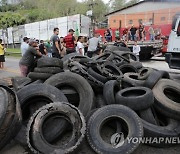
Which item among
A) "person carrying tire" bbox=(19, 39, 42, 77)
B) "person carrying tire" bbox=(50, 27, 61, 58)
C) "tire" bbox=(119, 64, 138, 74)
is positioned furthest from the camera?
"person carrying tire" bbox=(50, 27, 61, 58)

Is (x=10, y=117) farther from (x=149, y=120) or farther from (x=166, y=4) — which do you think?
(x=166, y=4)

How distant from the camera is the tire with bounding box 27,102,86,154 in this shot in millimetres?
3465

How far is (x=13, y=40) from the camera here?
37750 millimetres

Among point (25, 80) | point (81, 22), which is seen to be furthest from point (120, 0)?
point (25, 80)

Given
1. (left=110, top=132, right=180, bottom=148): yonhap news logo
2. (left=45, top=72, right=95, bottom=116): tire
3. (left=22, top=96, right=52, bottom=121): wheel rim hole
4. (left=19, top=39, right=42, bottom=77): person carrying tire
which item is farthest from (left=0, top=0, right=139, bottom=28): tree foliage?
(left=110, top=132, right=180, bottom=148): yonhap news logo

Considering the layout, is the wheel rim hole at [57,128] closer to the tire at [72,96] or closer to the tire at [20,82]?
the tire at [72,96]

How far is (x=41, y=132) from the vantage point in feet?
12.3

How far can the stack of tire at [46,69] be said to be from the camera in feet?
18.6

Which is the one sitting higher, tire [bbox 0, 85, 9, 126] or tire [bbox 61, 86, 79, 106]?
tire [bbox 0, 85, 9, 126]

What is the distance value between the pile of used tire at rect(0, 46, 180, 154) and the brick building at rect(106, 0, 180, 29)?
15963 mm

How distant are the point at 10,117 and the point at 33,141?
53cm

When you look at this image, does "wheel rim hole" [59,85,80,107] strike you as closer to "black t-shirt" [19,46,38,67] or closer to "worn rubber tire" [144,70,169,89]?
"worn rubber tire" [144,70,169,89]

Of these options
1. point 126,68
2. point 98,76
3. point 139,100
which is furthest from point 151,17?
point 139,100

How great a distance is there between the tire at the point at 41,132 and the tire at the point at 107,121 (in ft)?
0.83
